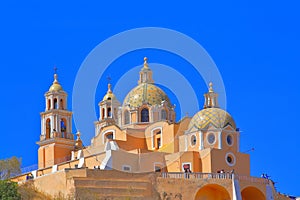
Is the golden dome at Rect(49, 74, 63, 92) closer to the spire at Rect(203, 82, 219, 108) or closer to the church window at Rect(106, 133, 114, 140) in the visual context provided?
the church window at Rect(106, 133, 114, 140)

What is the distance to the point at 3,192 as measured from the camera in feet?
206

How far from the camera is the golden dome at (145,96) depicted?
256ft

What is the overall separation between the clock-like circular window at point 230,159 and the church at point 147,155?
7 centimetres

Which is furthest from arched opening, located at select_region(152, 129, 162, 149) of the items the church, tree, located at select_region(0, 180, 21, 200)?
tree, located at select_region(0, 180, 21, 200)

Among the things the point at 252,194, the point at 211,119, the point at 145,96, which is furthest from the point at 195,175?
the point at 145,96

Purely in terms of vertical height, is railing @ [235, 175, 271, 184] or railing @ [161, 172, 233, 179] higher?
railing @ [235, 175, 271, 184]

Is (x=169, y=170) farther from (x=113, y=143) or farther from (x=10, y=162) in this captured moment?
(x=10, y=162)

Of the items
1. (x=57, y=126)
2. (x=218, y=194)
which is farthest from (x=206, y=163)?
(x=57, y=126)

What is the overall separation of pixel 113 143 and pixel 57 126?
663 centimetres

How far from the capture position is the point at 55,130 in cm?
7744

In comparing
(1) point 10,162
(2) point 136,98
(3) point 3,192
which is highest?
(2) point 136,98

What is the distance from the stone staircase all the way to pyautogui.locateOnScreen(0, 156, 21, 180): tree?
36.5 ft

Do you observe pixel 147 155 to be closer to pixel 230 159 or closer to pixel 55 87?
pixel 230 159

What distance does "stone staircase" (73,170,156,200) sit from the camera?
63094 mm
